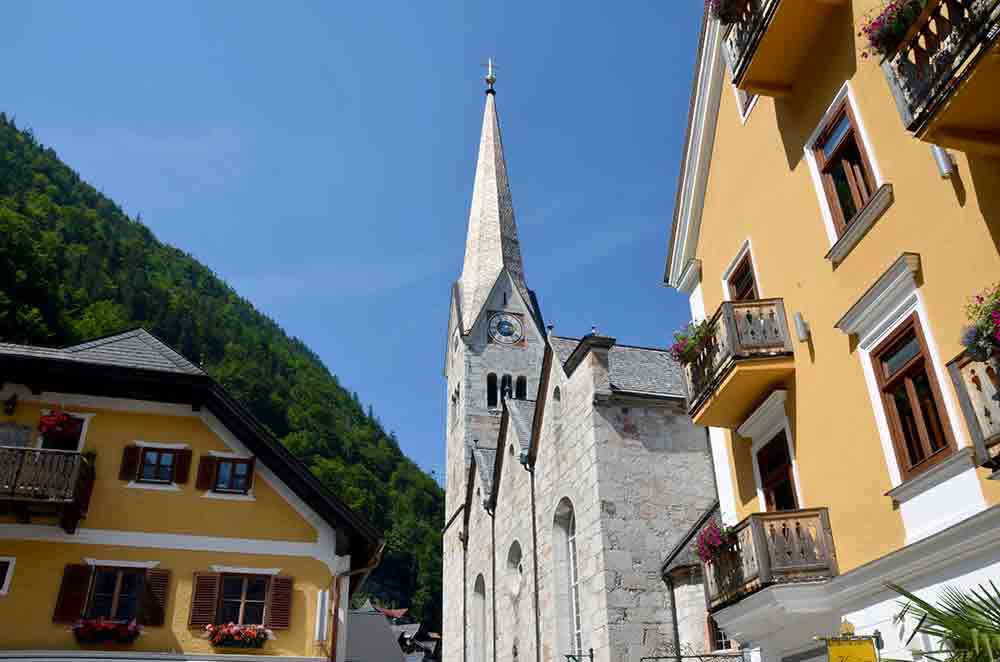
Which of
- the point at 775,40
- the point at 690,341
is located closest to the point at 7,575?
the point at 690,341

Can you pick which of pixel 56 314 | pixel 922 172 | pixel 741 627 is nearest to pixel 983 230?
pixel 922 172

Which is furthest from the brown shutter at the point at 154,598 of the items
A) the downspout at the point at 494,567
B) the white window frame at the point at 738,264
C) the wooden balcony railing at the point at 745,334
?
the downspout at the point at 494,567

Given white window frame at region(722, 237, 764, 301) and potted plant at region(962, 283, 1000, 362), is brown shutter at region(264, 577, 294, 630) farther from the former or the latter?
potted plant at region(962, 283, 1000, 362)

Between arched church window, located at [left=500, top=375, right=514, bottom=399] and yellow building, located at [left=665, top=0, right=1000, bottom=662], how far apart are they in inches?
1275

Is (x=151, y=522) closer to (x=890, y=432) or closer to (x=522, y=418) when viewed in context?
(x=890, y=432)

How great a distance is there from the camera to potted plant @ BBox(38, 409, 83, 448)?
1571 centimetres

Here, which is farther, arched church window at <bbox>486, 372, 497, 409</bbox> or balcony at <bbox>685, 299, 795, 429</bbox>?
arched church window at <bbox>486, 372, 497, 409</bbox>

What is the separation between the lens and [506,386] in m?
46.3

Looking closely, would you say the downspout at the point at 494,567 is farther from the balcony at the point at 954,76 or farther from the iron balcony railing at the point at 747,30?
the balcony at the point at 954,76

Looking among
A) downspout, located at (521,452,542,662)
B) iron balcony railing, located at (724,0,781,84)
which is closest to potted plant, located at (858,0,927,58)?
iron balcony railing, located at (724,0,781,84)

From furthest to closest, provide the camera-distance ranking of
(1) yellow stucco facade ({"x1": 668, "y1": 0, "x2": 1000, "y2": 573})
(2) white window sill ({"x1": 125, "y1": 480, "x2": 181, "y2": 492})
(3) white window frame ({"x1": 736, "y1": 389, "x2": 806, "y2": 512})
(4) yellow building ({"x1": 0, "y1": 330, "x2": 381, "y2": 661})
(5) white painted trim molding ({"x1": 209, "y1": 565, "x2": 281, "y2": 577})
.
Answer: (2) white window sill ({"x1": 125, "y1": 480, "x2": 181, "y2": 492}), (5) white painted trim molding ({"x1": 209, "y1": 565, "x2": 281, "y2": 577}), (4) yellow building ({"x1": 0, "y1": 330, "x2": 381, "y2": 661}), (3) white window frame ({"x1": 736, "y1": 389, "x2": 806, "y2": 512}), (1) yellow stucco facade ({"x1": 668, "y1": 0, "x2": 1000, "y2": 573})

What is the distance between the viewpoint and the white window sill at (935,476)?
7.61 meters

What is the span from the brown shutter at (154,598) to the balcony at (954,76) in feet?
46.6

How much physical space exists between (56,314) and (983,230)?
67415mm
